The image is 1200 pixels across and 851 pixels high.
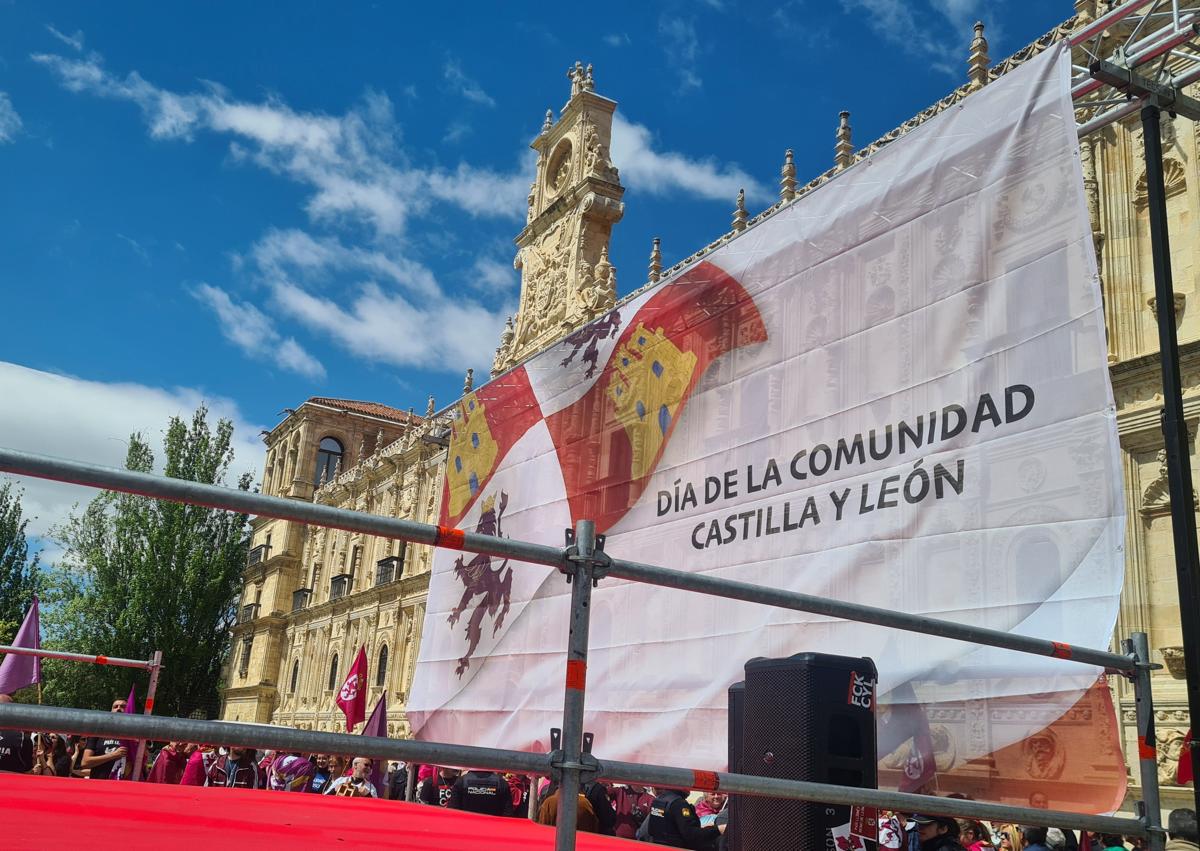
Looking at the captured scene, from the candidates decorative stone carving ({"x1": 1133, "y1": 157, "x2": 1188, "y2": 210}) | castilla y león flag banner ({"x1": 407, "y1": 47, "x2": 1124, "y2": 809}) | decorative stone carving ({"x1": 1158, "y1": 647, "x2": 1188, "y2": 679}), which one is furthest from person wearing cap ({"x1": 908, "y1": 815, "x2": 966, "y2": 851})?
decorative stone carving ({"x1": 1133, "y1": 157, "x2": 1188, "y2": 210})

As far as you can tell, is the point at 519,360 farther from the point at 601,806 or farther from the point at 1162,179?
the point at 1162,179

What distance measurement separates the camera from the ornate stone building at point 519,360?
11.5 metres

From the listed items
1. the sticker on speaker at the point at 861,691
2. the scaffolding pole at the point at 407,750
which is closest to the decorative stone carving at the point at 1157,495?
the sticker on speaker at the point at 861,691

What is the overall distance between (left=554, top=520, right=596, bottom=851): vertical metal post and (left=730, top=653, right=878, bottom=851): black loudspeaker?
4.39 feet

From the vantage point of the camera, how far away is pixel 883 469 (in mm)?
4852

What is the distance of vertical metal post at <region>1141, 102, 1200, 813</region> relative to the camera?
13.1 ft

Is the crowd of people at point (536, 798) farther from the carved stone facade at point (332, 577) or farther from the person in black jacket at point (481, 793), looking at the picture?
the carved stone facade at point (332, 577)

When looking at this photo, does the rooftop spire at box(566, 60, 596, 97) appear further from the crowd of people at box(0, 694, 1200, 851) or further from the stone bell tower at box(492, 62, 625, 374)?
the crowd of people at box(0, 694, 1200, 851)

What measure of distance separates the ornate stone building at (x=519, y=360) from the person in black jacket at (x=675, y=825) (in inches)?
185

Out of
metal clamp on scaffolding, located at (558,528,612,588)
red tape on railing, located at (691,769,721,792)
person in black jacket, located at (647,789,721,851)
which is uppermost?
metal clamp on scaffolding, located at (558,528,612,588)

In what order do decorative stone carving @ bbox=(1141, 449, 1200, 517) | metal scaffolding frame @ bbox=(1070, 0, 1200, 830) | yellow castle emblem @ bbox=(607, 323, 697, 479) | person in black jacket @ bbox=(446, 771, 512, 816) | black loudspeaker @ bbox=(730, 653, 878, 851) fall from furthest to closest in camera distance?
decorative stone carving @ bbox=(1141, 449, 1200, 517), person in black jacket @ bbox=(446, 771, 512, 816), yellow castle emblem @ bbox=(607, 323, 697, 479), metal scaffolding frame @ bbox=(1070, 0, 1200, 830), black loudspeaker @ bbox=(730, 653, 878, 851)

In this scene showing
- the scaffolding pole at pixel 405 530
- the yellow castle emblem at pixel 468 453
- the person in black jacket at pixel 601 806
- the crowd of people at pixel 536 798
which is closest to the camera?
the scaffolding pole at pixel 405 530

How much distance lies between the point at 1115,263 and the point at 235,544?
33993 millimetres

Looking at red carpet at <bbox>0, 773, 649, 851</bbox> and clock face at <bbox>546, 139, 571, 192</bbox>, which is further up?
clock face at <bbox>546, 139, 571, 192</bbox>
